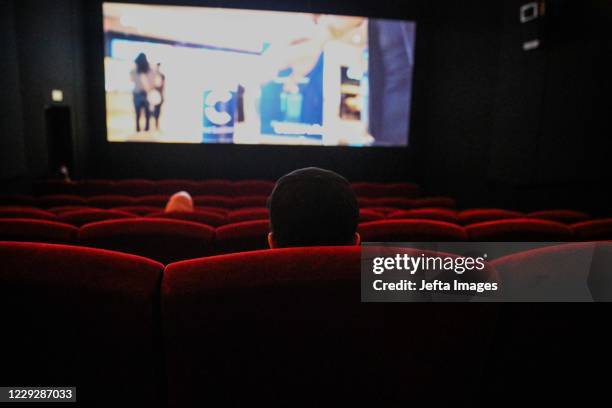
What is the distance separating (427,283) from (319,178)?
43cm

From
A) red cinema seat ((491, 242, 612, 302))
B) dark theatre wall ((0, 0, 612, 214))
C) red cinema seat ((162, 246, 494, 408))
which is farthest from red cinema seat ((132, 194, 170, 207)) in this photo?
red cinema seat ((491, 242, 612, 302))

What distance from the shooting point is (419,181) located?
827 cm

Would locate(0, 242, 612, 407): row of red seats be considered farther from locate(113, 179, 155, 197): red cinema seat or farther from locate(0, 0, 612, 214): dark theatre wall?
locate(113, 179, 155, 197): red cinema seat

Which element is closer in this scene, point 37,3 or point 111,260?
point 111,260

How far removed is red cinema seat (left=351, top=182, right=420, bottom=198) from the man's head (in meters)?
5.12

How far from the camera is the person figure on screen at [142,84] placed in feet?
23.1

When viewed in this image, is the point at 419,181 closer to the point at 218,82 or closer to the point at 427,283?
the point at 218,82

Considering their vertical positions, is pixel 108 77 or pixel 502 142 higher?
pixel 108 77

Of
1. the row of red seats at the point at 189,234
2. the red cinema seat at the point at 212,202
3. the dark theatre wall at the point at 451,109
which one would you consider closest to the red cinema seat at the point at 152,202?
the red cinema seat at the point at 212,202

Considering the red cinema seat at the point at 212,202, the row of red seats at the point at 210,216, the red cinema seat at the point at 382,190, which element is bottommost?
the red cinema seat at the point at 382,190

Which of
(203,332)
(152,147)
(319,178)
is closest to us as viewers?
(203,332)

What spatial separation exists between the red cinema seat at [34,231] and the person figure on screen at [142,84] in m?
5.88

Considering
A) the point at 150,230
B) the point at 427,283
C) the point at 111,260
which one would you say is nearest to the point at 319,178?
the point at 427,283

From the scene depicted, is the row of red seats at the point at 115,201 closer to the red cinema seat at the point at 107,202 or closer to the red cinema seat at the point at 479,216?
the red cinema seat at the point at 107,202
